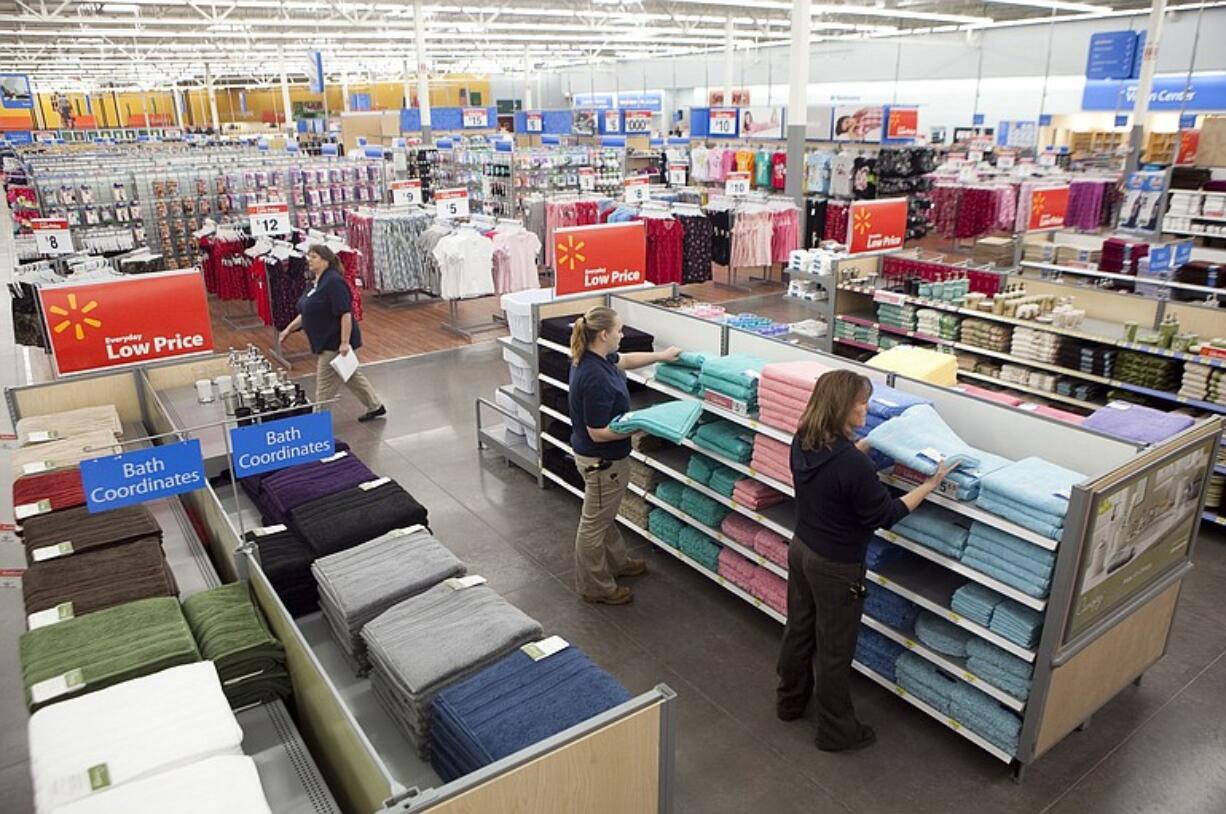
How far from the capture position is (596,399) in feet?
15.6

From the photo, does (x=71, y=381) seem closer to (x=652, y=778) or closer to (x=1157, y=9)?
(x=652, y=778)

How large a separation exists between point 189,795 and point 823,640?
2.70m

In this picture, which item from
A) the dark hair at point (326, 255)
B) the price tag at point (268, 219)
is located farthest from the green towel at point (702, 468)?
the price tag at point (268, 219)

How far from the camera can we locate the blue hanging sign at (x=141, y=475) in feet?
10.5

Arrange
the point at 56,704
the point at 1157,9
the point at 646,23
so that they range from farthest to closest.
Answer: the point at 646,23 < the point at 1157,9 < the point at 56,704

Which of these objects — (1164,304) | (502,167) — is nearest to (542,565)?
(1164,304)

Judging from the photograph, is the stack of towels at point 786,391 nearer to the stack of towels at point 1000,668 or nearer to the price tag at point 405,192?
the stack of towels at point 1000,668

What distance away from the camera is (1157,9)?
1534 centimetres

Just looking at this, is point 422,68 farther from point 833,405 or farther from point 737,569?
point 833,405

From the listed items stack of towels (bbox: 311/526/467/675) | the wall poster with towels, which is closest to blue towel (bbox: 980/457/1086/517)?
the wall poster with towels

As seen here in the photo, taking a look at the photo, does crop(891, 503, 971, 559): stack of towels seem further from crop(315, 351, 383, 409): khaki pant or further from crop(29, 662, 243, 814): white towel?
crop(315, 351, 383, 409): khaki pant

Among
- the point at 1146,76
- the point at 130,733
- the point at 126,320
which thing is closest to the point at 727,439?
the point at 130,733

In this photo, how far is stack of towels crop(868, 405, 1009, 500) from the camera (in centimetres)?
381

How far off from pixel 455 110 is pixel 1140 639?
22029 mm
